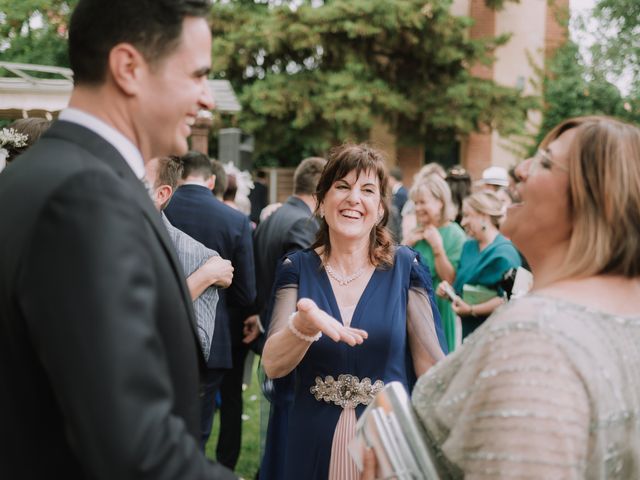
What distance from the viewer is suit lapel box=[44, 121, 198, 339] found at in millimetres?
1401

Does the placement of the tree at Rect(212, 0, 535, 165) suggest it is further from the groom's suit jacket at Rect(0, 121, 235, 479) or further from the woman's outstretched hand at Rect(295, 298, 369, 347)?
the groom's suit jacket at Rect(0, 121, 235, 479)

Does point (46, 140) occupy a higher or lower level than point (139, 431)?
higher

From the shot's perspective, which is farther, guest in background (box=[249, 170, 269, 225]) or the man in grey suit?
guest in background (box=[249, 170, 269, 225])

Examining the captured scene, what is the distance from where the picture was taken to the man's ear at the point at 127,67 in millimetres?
1405

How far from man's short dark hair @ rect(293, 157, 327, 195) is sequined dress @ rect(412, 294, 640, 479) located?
166 inches

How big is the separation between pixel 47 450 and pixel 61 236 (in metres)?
0.41

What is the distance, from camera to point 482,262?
580 centimetres

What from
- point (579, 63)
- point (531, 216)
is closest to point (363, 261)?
point (531, 216)

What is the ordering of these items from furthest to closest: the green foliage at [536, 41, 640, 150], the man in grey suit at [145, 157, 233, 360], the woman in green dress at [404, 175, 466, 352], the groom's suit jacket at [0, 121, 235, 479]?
the green foliage at [536, 41, 640, 150]
the woman in green dress at [404, 175, 466, 352]
the man in grey suit at [145, 157, 233, 360]
the groom's suit jacket at [0, 121, 235, 479]

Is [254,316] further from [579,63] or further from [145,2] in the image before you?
[579,63]

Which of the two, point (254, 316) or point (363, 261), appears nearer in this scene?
point (363, 261)

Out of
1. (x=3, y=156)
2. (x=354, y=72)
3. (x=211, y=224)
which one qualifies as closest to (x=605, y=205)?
(x=3, y=156)

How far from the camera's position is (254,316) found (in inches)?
223

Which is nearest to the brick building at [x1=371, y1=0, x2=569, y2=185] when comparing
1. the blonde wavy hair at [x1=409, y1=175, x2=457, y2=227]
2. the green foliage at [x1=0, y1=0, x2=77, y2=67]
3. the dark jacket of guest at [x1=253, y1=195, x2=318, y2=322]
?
Answer: the green foliage at [x1=0, y1=0, x2=77, y2=67]
